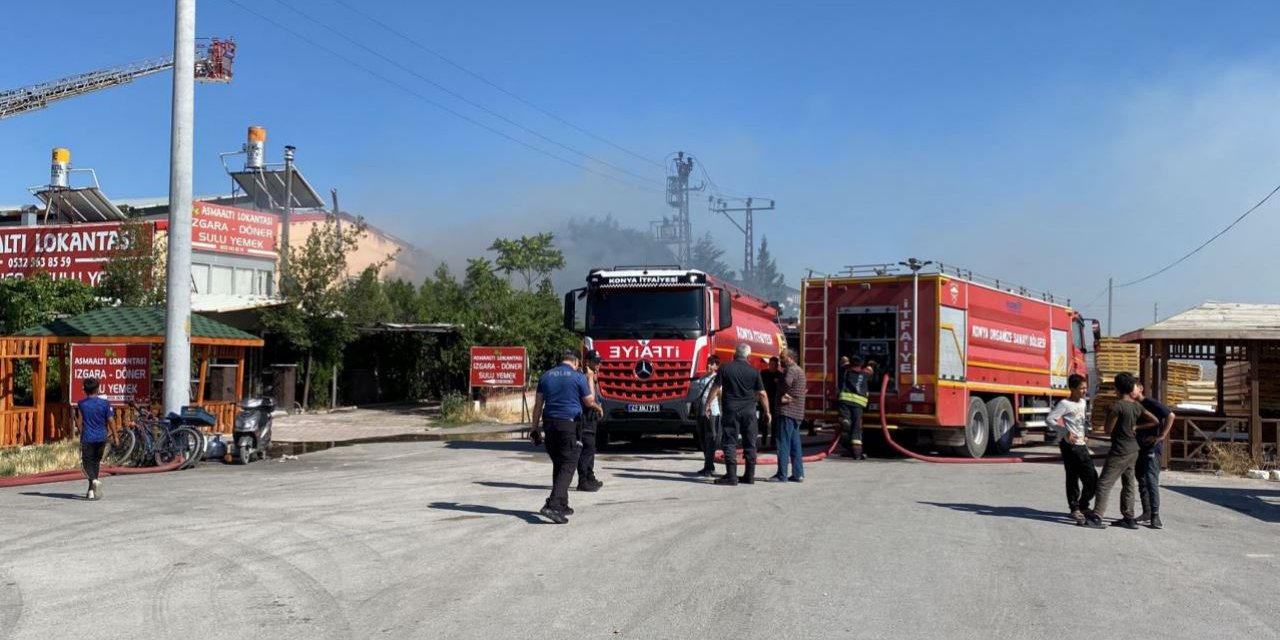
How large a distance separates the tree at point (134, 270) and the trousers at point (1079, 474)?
27.8m

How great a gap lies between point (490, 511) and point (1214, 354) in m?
14.6

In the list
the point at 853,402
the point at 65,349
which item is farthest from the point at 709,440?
the point at 65,349

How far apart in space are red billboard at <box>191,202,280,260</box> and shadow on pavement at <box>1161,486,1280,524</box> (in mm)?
33693

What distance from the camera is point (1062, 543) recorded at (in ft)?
31.6

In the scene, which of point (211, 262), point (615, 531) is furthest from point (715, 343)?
point (211, 262)

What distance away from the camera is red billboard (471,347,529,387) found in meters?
25.8

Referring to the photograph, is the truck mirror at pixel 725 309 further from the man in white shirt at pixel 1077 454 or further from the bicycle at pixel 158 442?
the bicycle at pixel 158 442

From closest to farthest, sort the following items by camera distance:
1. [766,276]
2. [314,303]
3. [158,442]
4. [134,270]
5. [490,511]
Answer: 1. [490,511]
2. [158,442]
3. [314,303]
4. [134,270]
5. [766,276]

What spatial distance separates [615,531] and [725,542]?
1.18 metres

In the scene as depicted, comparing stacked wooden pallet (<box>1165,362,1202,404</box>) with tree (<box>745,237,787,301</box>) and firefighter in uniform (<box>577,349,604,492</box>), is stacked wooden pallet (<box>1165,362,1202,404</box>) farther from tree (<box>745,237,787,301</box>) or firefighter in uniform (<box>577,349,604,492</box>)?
tree (<box>745,237,787,301</box>)

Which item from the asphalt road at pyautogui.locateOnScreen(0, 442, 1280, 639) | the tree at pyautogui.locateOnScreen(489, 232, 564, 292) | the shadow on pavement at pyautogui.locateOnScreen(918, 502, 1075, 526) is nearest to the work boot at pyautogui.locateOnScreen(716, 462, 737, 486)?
the asphalt road at pyautogui.locateOnScreen(0, 442, 1280, 639)

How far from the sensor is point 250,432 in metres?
17.1

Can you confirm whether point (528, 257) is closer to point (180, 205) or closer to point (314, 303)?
point (314, 303)

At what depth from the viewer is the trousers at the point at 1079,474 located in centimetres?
1072
